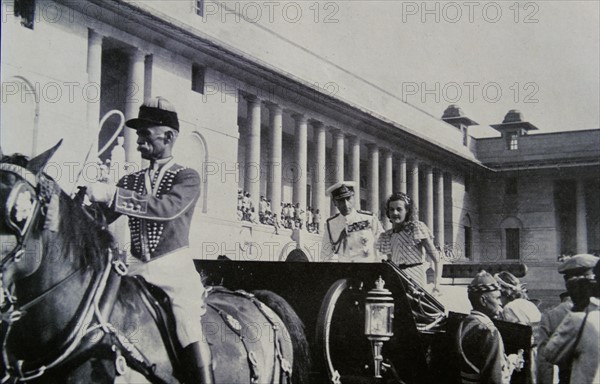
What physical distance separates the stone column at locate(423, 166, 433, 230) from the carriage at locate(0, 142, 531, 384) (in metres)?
37.4

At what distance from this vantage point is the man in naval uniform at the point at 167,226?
3947mm

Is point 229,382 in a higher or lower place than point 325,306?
lower

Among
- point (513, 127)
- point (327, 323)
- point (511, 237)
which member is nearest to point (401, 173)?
point (511, 237)

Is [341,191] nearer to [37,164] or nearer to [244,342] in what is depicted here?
[244,342]

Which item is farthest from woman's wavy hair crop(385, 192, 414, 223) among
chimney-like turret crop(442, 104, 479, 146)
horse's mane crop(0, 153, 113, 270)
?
chimney-like turret crop(442, 104, 479, 146)

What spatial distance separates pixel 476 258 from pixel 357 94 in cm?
2057

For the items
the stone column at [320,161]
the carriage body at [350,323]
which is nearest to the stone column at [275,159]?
the stone column at [320,161]

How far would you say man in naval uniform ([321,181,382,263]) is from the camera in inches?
271

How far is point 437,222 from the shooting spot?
148ft

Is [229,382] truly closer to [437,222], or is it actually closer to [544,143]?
[437,222]

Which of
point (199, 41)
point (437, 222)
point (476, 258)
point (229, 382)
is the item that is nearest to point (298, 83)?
point (199, 41)

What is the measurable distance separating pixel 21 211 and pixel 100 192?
1.67 ft

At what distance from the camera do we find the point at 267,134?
109ft

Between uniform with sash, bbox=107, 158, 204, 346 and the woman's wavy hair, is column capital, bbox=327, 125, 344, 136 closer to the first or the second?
the woman's wavy hair
